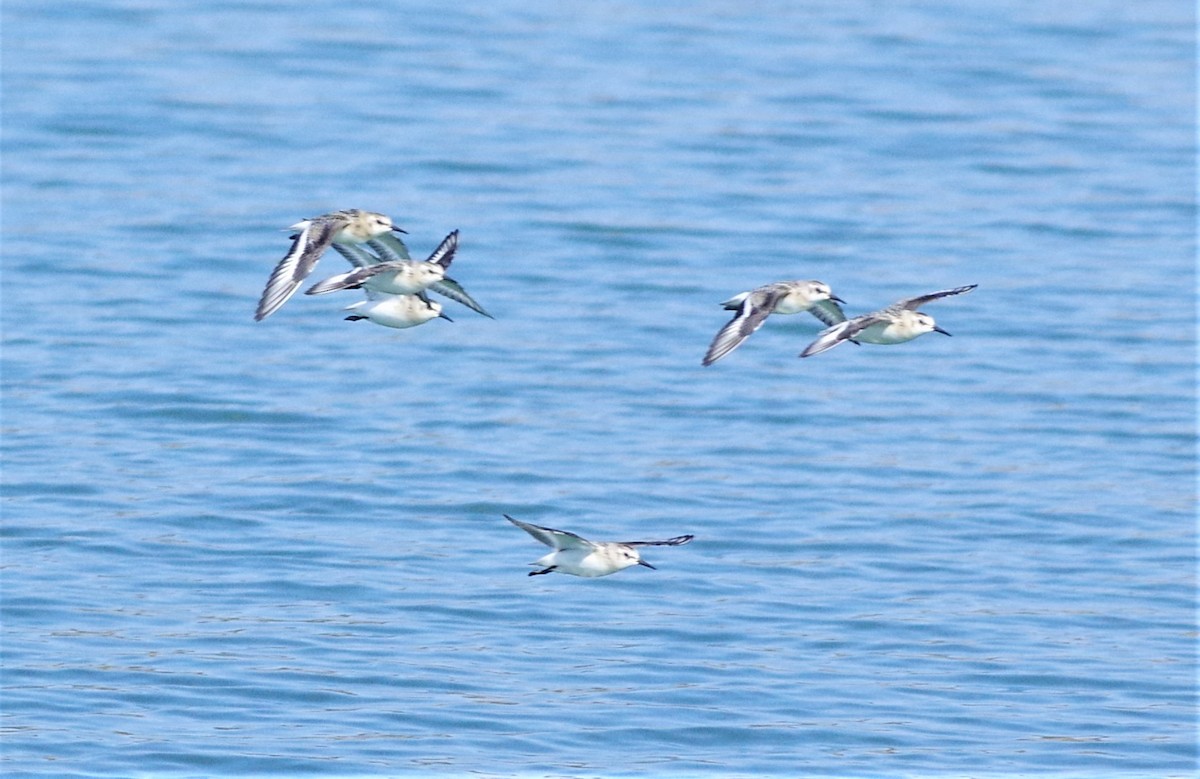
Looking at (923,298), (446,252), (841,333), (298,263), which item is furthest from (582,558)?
(923,298)

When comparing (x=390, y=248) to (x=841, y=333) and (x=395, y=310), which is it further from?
(x=841, y=333)

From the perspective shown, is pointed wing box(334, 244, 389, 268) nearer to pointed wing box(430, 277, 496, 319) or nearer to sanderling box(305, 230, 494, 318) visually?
sanderling box(305, 230, 494, 318)

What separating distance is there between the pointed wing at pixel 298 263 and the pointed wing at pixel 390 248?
866mm

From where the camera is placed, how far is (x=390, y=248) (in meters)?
16.1

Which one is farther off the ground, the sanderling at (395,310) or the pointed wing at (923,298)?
the pointed wing at (923,298)

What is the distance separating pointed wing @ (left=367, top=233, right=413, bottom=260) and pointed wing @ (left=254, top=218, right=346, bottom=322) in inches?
34.1

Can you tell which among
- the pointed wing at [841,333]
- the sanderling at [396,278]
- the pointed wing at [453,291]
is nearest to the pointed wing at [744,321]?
the pointed wing at [841,333]

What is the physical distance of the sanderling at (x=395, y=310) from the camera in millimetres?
15320

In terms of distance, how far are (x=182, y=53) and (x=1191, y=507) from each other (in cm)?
2160

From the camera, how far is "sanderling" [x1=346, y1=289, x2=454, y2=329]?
15320 mm

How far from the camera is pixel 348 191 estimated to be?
31.2 m

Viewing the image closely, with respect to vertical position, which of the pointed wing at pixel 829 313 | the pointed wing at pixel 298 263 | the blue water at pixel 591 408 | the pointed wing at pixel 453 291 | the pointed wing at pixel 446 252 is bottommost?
the blue water at pixel 591 408

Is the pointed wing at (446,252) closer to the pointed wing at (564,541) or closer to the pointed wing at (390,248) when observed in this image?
the pointed wing at (390,248)

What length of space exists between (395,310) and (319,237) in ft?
3.03
